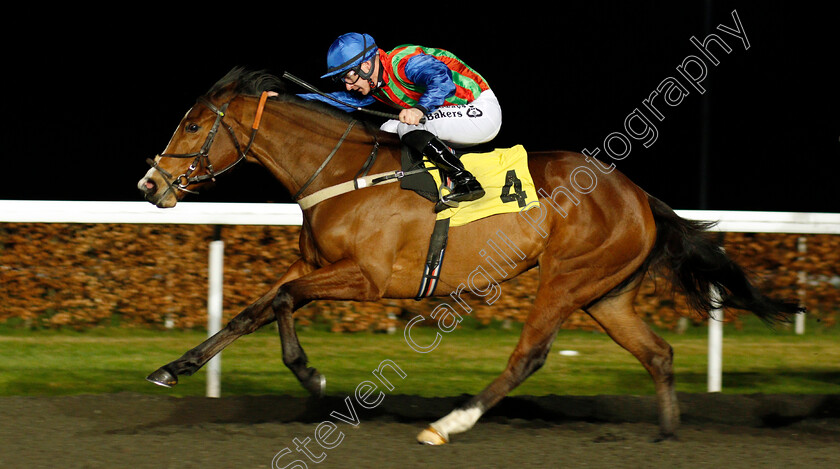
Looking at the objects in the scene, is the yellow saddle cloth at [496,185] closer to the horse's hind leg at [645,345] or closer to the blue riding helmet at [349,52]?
the blue riding helmet at [349,52]

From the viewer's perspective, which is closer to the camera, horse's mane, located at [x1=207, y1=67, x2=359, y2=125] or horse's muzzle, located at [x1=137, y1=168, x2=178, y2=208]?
horse's muzzle, located at [x1=137, y1=168, x2=178, y2=208]

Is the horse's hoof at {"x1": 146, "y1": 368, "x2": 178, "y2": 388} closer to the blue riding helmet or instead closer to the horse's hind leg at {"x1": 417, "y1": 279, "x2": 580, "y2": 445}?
the horse's hind leg at {"x1": 417, "y1": 279, "x2": 580, "y2": 445}

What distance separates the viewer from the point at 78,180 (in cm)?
963

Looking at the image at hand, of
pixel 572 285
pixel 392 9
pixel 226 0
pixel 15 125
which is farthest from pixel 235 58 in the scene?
pixel 572 285

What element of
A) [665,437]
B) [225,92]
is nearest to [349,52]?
[225,92]

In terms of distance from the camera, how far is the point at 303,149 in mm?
3803

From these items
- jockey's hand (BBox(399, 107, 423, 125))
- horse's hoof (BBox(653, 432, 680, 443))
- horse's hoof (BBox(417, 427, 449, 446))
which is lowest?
horse's hoof (BBox(653, 432, 680, 443))

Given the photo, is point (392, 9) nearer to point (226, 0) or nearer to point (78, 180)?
point (226, 0)

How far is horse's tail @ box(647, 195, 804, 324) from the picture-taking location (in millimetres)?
4023

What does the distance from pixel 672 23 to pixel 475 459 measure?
875cm

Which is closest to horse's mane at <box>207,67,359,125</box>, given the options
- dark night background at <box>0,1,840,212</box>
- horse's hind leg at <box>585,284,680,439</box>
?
horse's hind leg at <box>585,284,680,439</box>

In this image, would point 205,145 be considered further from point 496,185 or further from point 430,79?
point 496,185

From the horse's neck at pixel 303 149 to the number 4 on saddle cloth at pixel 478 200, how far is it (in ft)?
0.89

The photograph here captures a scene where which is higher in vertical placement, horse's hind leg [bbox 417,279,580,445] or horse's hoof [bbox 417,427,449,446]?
horse's hind leg [bbox 417,279,580,445]
